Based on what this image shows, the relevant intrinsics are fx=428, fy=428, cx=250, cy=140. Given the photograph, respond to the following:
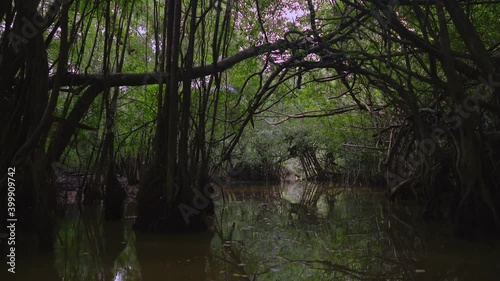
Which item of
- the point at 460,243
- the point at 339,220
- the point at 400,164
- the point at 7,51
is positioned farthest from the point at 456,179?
the point at 7,51

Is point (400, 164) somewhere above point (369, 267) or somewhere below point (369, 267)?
above

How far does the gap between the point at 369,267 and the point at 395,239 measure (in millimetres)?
1410

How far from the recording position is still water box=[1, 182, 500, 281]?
3.03m

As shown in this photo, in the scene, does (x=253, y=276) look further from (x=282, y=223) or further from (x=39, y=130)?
(x=282, y=223)

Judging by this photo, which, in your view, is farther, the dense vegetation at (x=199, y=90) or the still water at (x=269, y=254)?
the dense vegetation at (x=199, y=90)

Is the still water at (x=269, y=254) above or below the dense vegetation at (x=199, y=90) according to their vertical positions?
below

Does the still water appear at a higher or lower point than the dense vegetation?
lower

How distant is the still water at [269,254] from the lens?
9.95ft

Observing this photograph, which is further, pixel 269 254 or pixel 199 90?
pixel 199 90

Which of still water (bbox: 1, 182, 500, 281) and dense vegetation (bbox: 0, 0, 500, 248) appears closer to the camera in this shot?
still water (bbox: 1, 182, 500, 281)

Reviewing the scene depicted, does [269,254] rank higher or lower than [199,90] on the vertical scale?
lower

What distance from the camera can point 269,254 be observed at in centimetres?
371

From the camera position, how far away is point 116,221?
604 cm

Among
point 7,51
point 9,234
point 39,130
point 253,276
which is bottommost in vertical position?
point 253,276
